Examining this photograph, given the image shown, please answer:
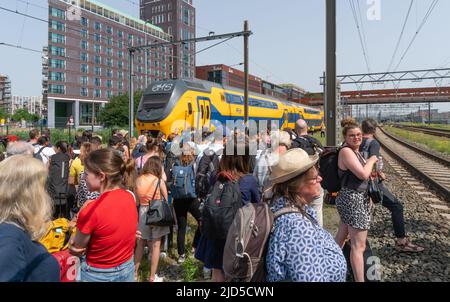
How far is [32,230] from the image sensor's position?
1758 millimetres

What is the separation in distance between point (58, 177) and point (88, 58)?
73.1 metres

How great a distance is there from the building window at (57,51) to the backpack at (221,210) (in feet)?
230

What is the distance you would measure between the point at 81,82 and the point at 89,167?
74057 millimetres

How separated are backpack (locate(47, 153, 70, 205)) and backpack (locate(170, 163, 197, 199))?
202cm

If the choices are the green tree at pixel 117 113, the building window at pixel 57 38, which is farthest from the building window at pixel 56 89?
the green tree at pixel 117 113

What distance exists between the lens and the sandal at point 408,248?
517 cm

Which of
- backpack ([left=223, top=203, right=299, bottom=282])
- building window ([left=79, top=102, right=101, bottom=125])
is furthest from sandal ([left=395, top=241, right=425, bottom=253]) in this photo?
building window ([left=79, top=102, right=101, bottom=125])

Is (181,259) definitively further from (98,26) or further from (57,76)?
(98,26)

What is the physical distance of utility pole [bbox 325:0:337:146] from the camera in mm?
7816

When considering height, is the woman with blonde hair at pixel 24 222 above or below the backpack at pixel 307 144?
below

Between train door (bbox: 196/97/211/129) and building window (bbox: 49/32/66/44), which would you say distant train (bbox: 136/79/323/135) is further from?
building window (bbox: 49/32/66/44)

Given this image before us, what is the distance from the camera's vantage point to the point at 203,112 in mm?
17562

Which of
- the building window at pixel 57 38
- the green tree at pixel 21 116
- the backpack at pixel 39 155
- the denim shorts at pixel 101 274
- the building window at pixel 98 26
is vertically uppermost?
the building window at pixel 98 26

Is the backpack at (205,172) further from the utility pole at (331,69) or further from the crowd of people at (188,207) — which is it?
the utility pole at (331,69)
